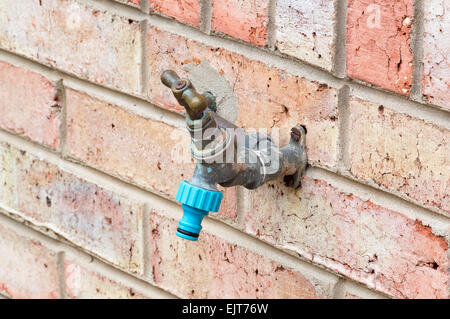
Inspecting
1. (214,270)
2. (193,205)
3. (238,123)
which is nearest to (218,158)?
(193,205)

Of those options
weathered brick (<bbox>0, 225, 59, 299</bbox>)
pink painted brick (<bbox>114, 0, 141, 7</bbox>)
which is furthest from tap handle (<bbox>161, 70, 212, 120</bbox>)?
weathered brick (<bbox>0, 225, 59, 299</bbox>)

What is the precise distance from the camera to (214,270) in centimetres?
126

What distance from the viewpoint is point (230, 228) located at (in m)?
1.22

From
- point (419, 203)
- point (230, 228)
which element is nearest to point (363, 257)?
point (419, 203)

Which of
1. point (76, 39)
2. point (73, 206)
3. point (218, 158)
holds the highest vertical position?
point (76, 39)

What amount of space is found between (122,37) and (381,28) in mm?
414

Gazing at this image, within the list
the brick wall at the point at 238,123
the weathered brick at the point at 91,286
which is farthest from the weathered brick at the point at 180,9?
the weathered brick at the point at 91,286

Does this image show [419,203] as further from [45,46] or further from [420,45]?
[45,46]

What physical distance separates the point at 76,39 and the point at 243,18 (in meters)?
0.32

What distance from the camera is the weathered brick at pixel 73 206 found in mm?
1340

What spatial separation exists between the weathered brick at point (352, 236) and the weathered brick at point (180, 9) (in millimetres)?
237

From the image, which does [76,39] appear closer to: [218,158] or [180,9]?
[180,9]

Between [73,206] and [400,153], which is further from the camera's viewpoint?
[73,206]

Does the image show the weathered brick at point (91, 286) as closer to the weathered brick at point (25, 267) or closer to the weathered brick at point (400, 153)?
the weathered brick at point (25, 267)
